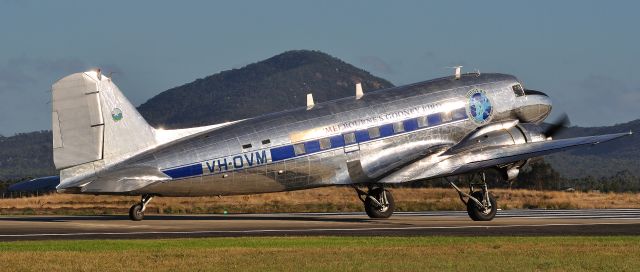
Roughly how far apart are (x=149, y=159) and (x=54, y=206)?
27.8m

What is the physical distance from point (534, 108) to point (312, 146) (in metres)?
10.1

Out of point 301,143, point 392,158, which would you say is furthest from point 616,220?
point 301,143

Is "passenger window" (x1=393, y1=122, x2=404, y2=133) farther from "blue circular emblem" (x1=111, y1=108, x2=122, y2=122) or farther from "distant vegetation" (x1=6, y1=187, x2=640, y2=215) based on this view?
"distant vegetation" (x1=6, y1=187, x2=640, y2=215)

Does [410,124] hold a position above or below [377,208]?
above

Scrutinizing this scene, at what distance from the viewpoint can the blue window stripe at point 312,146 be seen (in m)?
39.8

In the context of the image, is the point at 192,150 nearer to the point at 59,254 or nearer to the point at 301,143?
the point at 301,143

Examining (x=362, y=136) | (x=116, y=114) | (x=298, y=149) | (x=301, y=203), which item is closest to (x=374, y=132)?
(x=362, y=136)

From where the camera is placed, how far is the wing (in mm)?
40156

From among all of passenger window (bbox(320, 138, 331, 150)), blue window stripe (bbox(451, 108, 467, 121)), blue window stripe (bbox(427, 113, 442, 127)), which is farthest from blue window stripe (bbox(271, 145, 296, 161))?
blue window stripe (bbox(451, 108, 467, 121))

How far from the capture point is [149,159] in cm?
3766

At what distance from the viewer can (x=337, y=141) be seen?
40.4 meters

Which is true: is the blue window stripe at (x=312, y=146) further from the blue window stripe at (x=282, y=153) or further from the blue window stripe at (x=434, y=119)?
the blue window stripe at (x=434, y=119)

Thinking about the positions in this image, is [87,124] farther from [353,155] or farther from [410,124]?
[410,124]

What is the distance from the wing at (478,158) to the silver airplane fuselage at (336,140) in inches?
18.0
